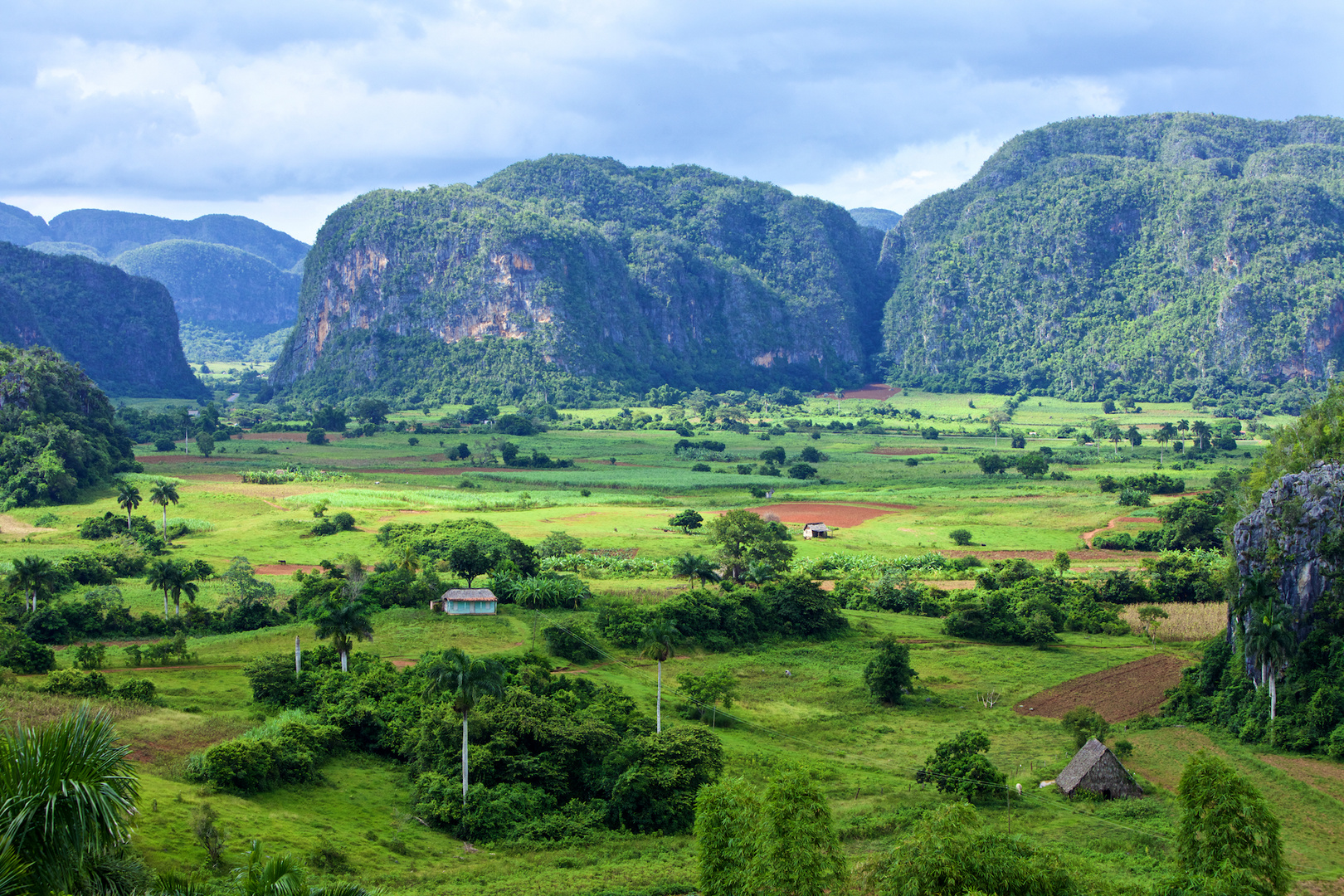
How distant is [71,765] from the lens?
1441 centimetres

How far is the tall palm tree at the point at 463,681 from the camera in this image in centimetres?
2891

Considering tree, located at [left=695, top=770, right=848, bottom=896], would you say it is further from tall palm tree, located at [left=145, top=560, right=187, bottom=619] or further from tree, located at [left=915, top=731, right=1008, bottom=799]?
tall palm tree, located at [left=145, top=560, right=187, bottom=619]

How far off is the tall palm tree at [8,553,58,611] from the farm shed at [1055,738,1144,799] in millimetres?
39200

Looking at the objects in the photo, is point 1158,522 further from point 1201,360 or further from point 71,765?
point 1201,360

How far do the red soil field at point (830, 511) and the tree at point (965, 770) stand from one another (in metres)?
41.9

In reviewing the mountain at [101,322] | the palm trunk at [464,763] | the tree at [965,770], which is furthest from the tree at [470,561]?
the mountain at [101,322]

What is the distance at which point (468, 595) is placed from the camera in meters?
47.5

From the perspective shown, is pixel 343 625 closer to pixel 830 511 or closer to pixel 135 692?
pixel 135 692

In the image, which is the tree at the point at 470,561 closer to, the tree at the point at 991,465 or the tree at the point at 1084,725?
the tree at the point at 1084,725

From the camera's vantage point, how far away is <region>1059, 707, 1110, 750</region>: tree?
1355 inches

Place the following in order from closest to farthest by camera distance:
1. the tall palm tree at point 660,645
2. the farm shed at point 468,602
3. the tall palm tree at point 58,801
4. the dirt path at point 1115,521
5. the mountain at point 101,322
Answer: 1. the tall palm tree at point 58,801
2. the tall palm tree at point 660,645
3. the farm shed at point 468,602
4. the dirt path at point 1115,521
5. the mountain at point 101,322

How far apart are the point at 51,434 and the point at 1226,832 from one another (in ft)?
266

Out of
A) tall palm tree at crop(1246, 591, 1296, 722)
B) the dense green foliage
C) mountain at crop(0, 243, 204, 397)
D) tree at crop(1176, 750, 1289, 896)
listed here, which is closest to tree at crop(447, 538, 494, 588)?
tall palm tree at crop(1246, 591, 1296, 722)

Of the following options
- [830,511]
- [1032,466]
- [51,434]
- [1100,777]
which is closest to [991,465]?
[1032,466]
